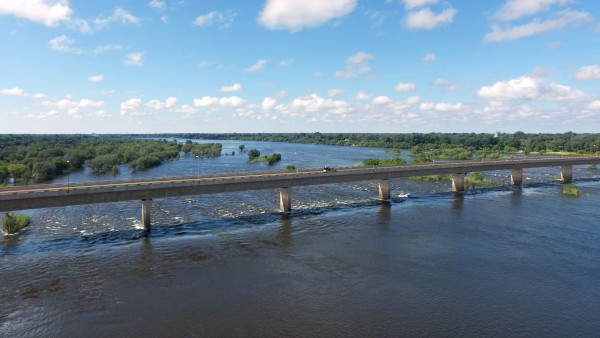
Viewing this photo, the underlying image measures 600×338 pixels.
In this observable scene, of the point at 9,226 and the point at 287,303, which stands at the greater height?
the point at 9,226

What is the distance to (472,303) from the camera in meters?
26.9

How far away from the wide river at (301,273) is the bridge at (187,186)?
3838 millimetres

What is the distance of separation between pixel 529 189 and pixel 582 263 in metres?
50.1

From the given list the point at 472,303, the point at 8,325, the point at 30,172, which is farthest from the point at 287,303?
the point at 30,172

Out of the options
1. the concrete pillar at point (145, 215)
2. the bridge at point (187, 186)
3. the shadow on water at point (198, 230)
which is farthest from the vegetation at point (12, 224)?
the concrete pillar at point (145, 215)

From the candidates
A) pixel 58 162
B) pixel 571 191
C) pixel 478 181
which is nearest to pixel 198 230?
pixel 478 181

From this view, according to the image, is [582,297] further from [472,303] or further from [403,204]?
[403,204]

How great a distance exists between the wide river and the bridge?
3838 mm

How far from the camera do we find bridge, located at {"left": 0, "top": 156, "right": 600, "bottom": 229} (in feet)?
130

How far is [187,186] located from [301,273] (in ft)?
73.1

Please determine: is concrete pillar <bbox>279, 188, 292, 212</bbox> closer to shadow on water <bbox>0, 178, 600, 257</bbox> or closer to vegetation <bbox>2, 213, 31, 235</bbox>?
shadow on water <bbox>0, 178, 600, 257</bbox>

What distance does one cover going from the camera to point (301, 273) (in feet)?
105

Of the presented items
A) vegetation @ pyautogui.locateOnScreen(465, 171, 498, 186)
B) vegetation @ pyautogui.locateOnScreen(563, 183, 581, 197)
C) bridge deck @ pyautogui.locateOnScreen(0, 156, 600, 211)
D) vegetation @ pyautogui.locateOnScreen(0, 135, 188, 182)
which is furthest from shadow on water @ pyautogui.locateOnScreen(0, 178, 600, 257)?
vegetation @ pyautogui.locateOnScreen(0, 135, 188, 182)

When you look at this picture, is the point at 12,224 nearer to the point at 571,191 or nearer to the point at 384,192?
the point at 384,192
